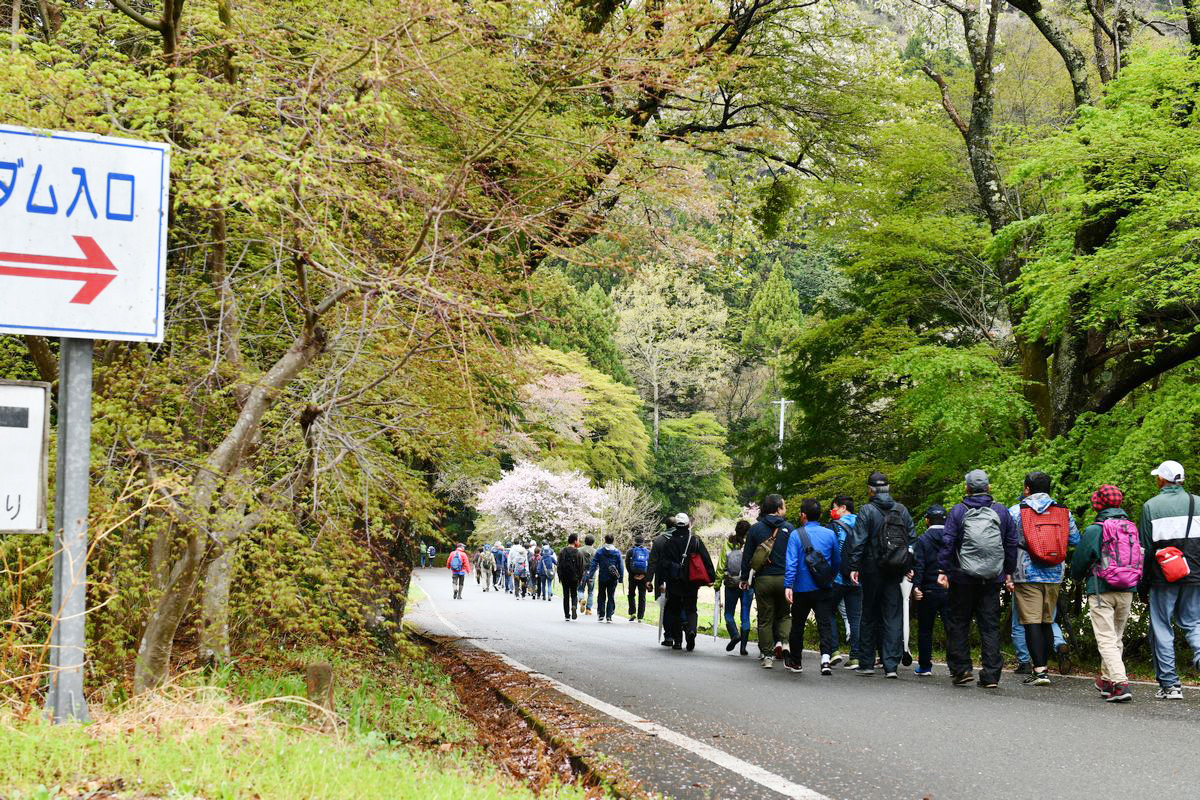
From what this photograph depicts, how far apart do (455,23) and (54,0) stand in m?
3.89

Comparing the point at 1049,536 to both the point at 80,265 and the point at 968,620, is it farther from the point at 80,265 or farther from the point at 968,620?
the point at 80,265

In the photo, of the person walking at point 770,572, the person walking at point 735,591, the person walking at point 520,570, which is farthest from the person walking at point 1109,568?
the person walking at point 520,570

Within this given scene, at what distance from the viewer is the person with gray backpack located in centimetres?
938

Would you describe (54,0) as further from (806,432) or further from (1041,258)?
(806,432)

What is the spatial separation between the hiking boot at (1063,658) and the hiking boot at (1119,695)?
219 cm

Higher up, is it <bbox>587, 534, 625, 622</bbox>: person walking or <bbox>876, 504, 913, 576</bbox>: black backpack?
<bbox>876, 504, 913, 576</bbox>: black backpack

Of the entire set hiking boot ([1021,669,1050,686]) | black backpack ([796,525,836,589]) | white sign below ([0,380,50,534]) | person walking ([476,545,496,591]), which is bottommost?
person walking ([476,545,496,591])

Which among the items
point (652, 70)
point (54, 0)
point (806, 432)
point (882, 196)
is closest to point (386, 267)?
point (652, 70)

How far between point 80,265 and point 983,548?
8.01 m

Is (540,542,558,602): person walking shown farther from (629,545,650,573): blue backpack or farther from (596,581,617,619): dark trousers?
(596,581,617,619): dark trousers

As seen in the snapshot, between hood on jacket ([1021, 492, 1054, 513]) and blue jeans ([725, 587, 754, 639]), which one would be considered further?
blue jeans ([725, 587, 754, 639])

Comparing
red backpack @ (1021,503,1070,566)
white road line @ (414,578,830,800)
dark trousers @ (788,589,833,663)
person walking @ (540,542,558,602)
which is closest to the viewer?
white road line @ (414,578,830,800)

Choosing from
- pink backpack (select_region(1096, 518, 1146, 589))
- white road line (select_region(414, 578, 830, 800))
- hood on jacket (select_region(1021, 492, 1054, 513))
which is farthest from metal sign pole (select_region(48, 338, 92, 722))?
hood on jacket (select_region(1021, 492, 1054, 513))

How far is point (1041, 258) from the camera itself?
506 inches
